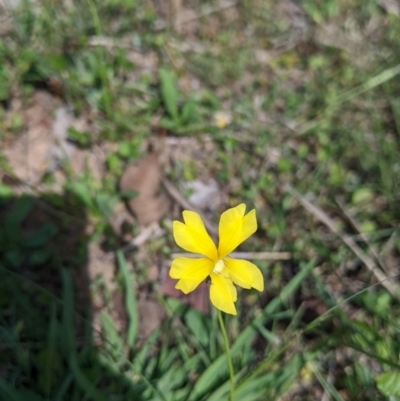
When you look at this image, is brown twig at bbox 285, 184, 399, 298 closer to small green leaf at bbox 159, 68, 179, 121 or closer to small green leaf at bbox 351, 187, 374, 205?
small green leaf at bbox 351, 187, 374, 205

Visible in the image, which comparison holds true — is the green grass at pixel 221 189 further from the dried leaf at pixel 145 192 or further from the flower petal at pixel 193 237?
the flower petal at pixel 193 237

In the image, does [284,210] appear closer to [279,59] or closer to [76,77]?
[279,59]

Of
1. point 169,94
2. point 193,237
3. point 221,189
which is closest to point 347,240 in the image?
point 221,189

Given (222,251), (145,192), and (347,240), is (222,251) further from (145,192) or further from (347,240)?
(347,240)

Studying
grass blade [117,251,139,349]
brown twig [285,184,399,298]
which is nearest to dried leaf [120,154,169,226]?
grass blade [117,251,139,349]

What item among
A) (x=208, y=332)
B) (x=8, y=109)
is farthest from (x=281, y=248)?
(x=8, y=109)

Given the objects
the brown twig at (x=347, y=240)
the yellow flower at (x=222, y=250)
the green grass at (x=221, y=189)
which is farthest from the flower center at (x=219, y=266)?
the brown twig at (x=347, y=240)
